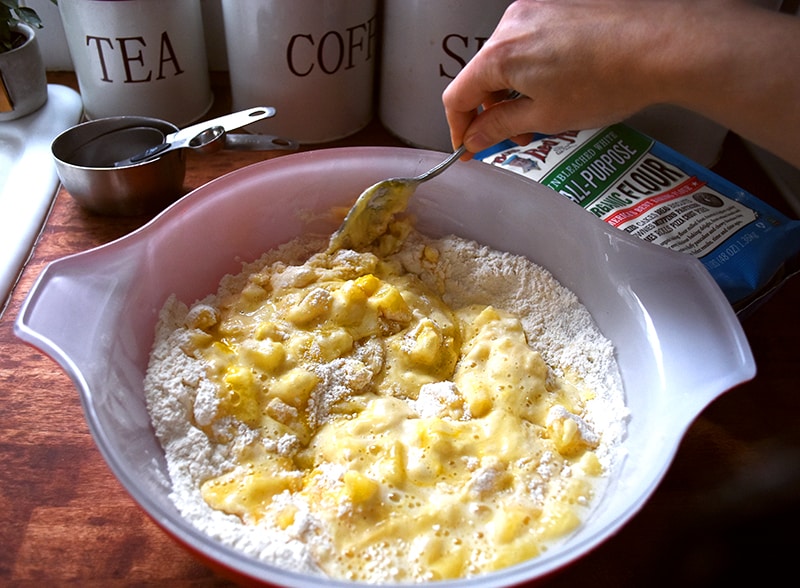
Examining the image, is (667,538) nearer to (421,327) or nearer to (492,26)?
(421,327)

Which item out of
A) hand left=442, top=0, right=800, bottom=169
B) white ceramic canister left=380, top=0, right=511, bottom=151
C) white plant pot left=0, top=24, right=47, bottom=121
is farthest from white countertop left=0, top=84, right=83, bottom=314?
hand left=442, top=0, right=800, bottom=169

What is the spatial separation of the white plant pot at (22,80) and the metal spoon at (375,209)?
2.05ft

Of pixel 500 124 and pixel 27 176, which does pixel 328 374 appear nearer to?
pixel 500 124

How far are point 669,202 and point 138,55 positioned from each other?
820 millimetres

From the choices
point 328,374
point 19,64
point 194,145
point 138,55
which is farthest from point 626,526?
point 19,64

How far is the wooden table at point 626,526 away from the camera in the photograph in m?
0.56

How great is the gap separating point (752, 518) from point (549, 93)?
437 mm

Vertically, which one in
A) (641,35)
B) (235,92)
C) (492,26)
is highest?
(641,35)

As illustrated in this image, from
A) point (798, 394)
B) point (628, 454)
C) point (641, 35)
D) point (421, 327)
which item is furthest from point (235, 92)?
point (798, 394)

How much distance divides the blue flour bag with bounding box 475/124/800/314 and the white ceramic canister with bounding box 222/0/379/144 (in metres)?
0.26

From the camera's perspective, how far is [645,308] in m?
0.77

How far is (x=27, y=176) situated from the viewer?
1.07 metres

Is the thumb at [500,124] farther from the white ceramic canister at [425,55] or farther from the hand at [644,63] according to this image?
the white ceramic canister at [425,55]

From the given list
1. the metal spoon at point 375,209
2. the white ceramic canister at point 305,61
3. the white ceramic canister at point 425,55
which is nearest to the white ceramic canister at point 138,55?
the white ceramic canister at point 305,61
